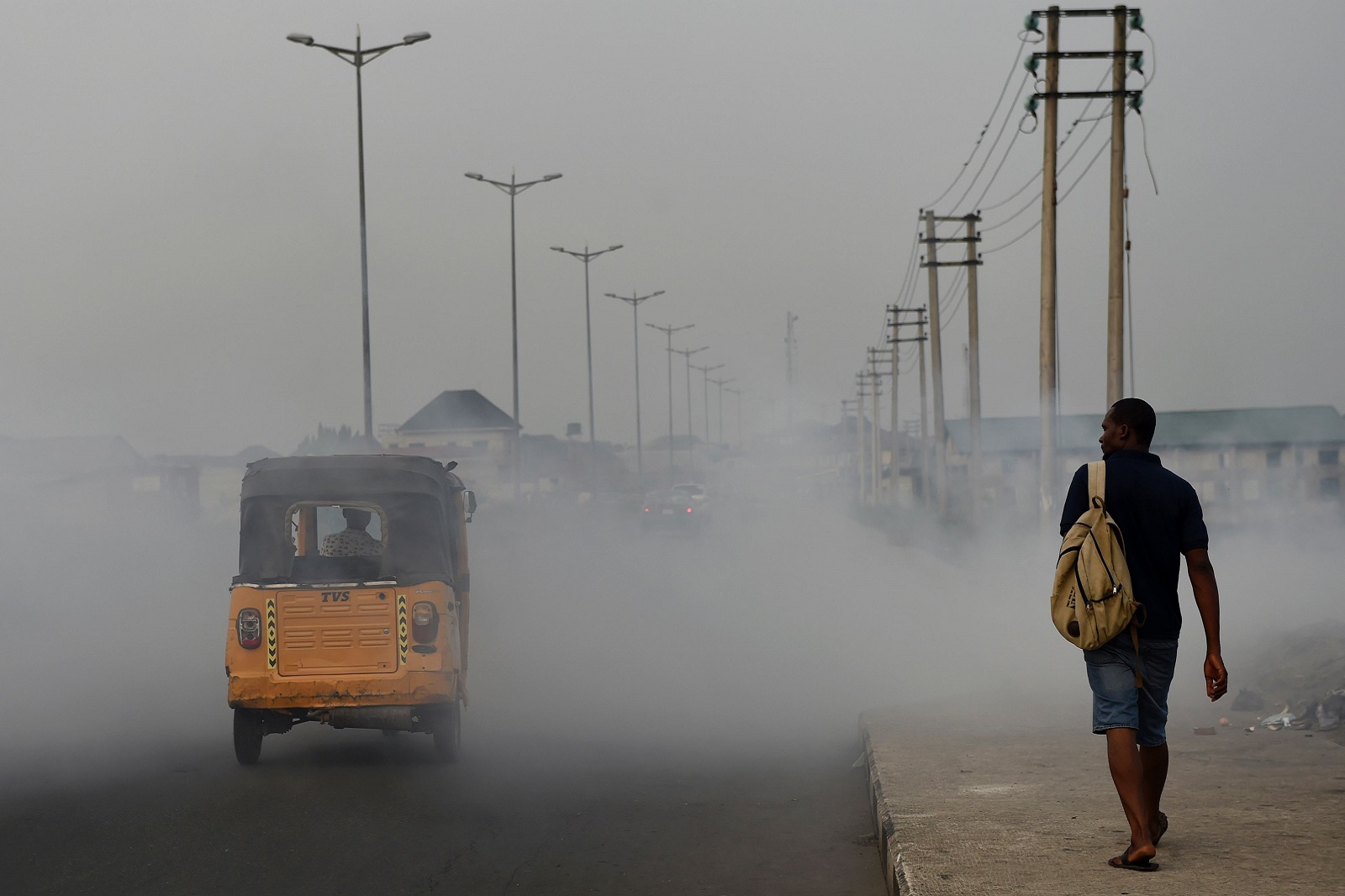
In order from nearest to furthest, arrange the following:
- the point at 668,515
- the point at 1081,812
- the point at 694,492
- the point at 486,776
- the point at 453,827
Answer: the point at 1081,812, the point at 453,827, the point at 486,776, the point at 668,515, the point at 694,492

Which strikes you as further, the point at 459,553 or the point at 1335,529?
the point at 1335,529

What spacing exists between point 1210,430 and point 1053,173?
210 ft

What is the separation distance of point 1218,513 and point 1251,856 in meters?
36.9

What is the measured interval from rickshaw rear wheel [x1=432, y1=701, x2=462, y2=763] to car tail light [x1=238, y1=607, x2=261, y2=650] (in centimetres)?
135

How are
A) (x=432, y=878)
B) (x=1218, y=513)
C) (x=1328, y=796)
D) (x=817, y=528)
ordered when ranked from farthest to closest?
(x=817, y=528), (x=1218, y=513), (x=1328, y=796), (x=432, y=878)

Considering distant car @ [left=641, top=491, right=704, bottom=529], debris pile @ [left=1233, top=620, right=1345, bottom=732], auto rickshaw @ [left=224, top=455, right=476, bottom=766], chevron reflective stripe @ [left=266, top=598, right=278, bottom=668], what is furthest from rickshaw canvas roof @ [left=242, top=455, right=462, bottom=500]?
distant car @ [left=641, top=491, right=704, bottom=529]

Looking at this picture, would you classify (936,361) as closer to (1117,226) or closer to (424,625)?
(1117,226)

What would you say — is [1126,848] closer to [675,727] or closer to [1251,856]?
[1251,856]

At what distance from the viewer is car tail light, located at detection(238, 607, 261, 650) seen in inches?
408

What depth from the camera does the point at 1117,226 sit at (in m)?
22.8

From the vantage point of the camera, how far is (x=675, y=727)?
41.4ft

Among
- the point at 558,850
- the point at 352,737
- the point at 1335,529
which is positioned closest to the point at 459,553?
the point at 352,737

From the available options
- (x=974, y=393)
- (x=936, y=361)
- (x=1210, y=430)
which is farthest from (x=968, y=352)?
(x=1210, y=430)

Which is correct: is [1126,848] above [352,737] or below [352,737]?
above
